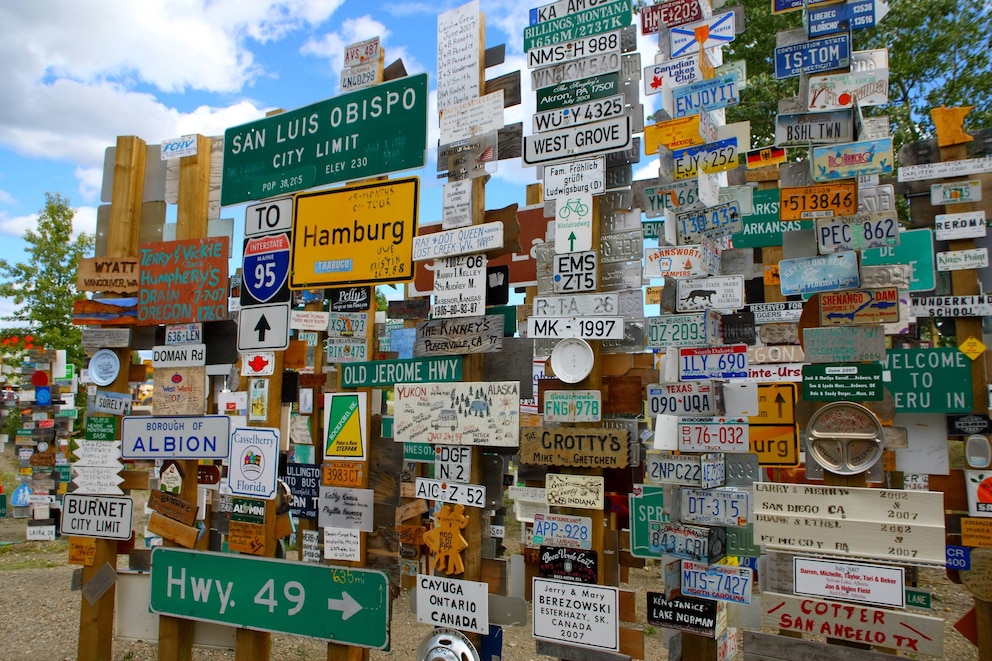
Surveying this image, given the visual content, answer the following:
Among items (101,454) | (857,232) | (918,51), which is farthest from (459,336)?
(918,51)

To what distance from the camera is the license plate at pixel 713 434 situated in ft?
15.0

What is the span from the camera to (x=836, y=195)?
437cm

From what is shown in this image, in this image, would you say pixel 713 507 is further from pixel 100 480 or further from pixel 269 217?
pixel 100 480

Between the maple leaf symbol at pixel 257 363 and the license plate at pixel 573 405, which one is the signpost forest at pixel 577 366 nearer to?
the license plate at pixel 573 405

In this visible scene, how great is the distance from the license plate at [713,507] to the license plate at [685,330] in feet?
3.20

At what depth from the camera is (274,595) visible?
5.27m

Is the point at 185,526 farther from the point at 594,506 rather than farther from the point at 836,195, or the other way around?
the point at 836,195

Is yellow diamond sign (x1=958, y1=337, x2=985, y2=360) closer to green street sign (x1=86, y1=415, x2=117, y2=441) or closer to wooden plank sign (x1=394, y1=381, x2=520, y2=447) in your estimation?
wooden plank sign (x1=394, y1=381, x2=520, y2=447)

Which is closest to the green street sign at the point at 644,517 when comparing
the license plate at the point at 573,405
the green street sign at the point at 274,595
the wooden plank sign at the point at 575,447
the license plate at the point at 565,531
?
the license plate at the point at 565,531

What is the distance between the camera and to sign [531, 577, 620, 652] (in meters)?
A: 4.57

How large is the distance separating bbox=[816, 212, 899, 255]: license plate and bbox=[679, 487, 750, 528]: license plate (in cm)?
163

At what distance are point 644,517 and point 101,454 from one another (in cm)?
484

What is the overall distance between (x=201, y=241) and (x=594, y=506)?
13.3 ft

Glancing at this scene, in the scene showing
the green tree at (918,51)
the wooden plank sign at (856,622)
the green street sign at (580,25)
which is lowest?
the wooden plank sign at (856,622)
